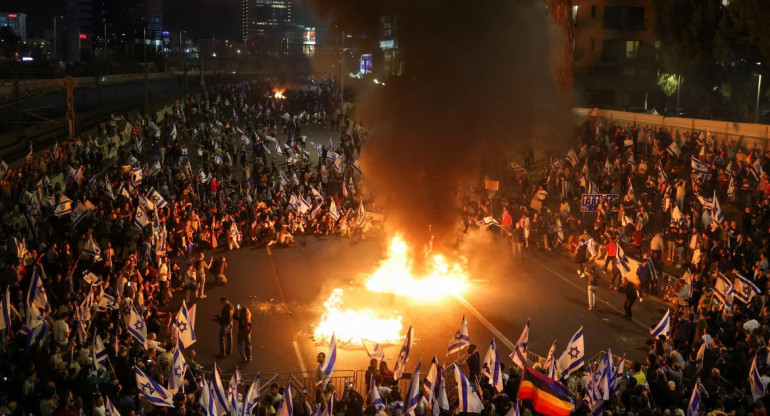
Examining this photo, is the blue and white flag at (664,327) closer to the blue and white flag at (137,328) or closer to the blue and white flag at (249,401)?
the blue and white flag at (249,401)

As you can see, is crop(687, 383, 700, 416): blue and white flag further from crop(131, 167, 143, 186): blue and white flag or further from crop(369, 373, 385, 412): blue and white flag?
crop(131, 167, 143, 186): blue and white flag

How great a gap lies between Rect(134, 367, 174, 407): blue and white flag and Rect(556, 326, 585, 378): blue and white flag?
5996mm

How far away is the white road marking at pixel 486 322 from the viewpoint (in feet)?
53.9

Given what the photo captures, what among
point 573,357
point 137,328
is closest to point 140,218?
point 137,328

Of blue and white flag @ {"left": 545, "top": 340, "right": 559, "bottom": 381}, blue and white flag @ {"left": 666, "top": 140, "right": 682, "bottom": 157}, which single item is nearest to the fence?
blue and white flag @ {"left": 666, "top": 140, "right": 682, "bottom": 157}

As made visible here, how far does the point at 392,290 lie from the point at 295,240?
6.64 metres

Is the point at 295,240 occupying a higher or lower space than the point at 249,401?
lower

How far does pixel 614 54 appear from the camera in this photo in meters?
56.7

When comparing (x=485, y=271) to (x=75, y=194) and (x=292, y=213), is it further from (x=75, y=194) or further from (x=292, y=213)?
(x=75, y=194)

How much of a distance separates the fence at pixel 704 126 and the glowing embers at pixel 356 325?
16063 millimetres

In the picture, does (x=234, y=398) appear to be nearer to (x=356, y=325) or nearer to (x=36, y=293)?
(x=36, y=293)

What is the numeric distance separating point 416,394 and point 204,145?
27.5 metres

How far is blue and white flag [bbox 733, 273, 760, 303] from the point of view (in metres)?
14.9

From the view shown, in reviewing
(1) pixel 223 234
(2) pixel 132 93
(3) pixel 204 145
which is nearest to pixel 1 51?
(2) pixel 132 93
